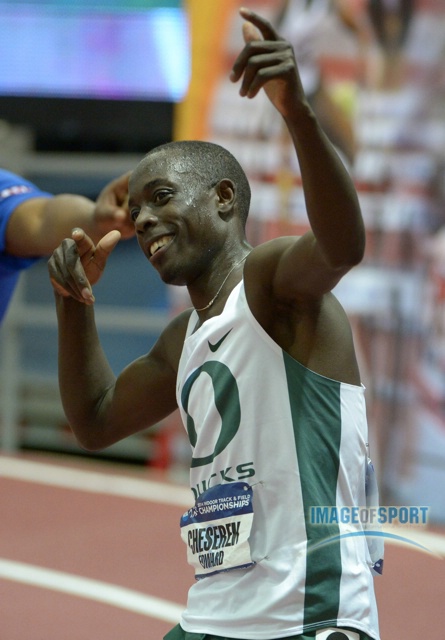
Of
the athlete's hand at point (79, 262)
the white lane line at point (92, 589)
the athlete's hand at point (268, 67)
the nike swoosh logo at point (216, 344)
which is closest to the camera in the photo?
the athlete's hand at point (268, 67)

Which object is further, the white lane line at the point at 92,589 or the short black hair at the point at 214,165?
the white lane line at the point at 92,589

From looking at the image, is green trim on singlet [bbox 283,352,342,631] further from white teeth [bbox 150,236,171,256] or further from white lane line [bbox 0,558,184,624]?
white lane line [bbox 0,558,184,624]

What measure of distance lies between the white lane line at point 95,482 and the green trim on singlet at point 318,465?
3.59 meters

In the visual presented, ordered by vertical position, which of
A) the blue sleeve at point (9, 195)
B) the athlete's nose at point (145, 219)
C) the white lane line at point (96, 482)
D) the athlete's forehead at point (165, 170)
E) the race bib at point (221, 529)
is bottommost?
the white lane line at point (96, 482)

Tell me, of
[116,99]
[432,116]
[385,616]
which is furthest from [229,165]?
[116,99]

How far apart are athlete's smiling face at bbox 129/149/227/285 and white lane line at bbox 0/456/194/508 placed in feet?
11.8

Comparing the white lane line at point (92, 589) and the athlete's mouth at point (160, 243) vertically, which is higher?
the athlete's mouth at point (160, 243)

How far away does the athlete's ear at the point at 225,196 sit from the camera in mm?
2086

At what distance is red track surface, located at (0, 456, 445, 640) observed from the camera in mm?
3723

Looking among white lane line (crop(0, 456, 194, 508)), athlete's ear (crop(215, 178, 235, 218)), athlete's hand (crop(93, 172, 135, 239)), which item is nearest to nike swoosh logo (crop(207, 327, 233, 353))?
athlete's ear (crop(215, 178, 235, 218))

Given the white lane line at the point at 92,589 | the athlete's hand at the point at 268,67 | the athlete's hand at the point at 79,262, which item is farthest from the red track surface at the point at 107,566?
the athlete's hand at the point at 268,67

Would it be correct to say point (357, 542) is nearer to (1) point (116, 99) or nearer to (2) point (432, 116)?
(2) point (432, 116)

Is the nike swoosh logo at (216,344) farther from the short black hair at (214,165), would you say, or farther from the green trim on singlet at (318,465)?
the short black hair at (214,165)

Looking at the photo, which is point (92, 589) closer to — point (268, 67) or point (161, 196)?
point (161, 196)
